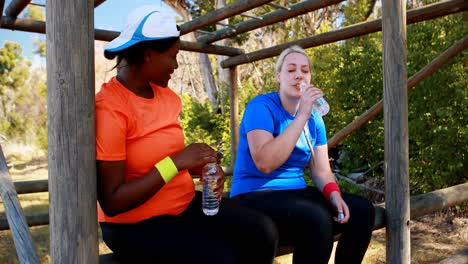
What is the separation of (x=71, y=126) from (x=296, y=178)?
132 centimetres

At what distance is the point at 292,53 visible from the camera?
277 centimetres

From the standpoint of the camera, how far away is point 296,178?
262 centimetres

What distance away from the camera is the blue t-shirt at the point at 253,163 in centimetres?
250

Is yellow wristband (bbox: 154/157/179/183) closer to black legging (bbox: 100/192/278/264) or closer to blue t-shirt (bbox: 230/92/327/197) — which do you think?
black legging (bbox: 100/192/278/264)

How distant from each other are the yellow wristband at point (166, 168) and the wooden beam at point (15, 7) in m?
2.99

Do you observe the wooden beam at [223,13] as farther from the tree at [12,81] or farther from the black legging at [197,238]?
the tree at [12,81]

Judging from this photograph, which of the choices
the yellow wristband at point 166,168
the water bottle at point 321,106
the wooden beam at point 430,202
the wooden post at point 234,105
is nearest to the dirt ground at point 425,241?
the wooden beam at point 430,202

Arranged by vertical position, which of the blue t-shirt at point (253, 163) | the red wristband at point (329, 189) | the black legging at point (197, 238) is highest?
the blue t-shirt at point (253, 163)

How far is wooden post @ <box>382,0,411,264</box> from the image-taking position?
2.78 m

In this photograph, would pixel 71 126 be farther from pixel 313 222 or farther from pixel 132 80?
pixel 313 222

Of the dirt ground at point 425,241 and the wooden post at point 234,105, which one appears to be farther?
the wooden post at point 234,105

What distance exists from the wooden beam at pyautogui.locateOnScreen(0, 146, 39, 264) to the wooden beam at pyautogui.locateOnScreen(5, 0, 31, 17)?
5.84 ft

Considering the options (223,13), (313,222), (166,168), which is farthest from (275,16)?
(166,168)

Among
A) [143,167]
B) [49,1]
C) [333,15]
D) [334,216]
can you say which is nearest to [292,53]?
[334,216]
